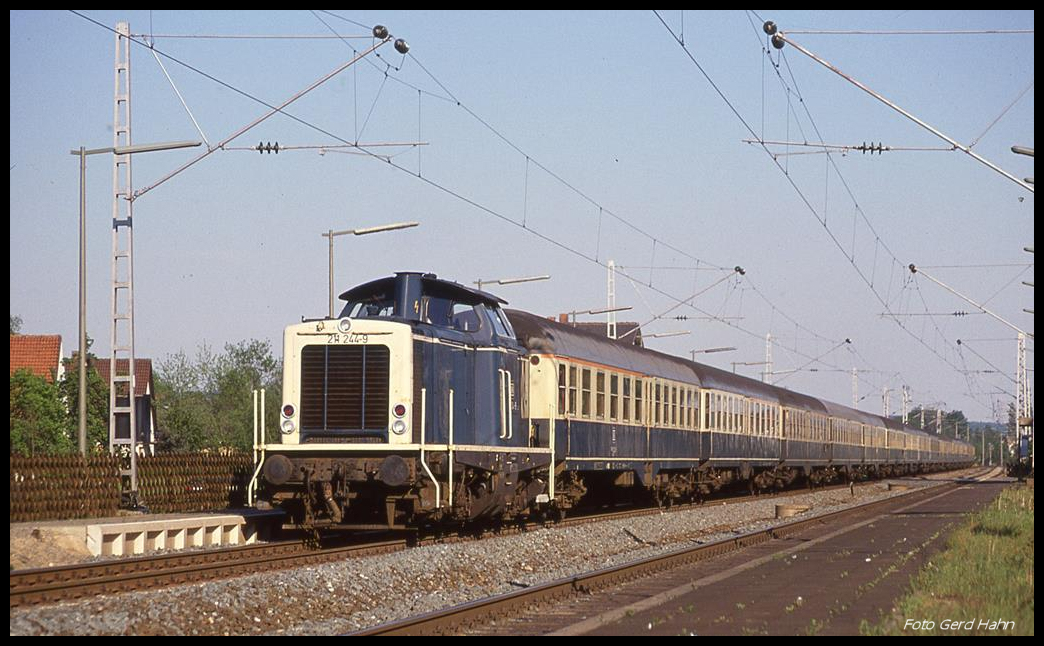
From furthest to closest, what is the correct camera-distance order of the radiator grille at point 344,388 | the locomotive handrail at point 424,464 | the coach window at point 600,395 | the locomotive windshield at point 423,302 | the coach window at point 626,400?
the coach window at point 626,400, the coach window at point 600,395, the locomotive windshield at point 423,302, the radiator grille at point 344,388, the locomotive handrail at point 424,464

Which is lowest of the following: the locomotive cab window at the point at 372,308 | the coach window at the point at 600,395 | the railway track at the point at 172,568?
the railway track at the point at 172,568

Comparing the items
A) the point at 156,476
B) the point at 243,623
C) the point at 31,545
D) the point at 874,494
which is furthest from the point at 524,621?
the point at 874,494

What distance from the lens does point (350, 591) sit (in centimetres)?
1504

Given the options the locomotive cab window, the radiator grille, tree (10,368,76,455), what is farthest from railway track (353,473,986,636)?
tree (10,368,76,455)

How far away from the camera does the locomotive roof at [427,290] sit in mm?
20922

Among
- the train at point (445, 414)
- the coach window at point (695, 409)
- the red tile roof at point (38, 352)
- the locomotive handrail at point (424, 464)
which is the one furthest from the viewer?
the red tile roof at point (38, 352)

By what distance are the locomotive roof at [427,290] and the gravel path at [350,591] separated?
4004 millimetres

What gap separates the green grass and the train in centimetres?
710

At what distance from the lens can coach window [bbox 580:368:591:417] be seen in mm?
25688

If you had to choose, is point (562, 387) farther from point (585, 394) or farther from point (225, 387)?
point (225, 387)

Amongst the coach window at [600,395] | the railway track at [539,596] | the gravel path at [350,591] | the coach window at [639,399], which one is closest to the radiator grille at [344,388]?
the gravel path at [350,591]

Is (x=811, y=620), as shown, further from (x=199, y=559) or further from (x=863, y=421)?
(x=863, y=421)

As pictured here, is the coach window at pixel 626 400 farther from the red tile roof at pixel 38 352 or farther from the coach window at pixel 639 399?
the red tile roof at pixel 38 352

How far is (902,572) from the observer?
17.4m
